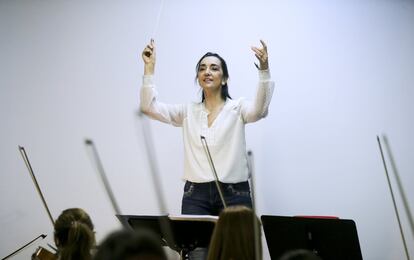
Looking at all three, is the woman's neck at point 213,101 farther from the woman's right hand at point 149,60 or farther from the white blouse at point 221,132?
the woman's right hand at point 149,60

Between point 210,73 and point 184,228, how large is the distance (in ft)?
2.96

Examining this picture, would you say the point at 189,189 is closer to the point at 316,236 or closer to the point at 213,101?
the point at 213,101

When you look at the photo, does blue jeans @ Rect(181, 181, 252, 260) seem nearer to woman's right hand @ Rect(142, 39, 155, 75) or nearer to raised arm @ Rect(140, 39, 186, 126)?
raised arm @ Rect(140, 39, 186, 126)

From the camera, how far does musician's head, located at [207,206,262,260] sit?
6.15 ft

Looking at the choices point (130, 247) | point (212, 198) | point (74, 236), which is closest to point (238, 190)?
point (212, 198)

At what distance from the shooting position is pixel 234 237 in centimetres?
190

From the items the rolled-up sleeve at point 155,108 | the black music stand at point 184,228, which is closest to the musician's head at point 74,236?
the black music stand at point 184,228

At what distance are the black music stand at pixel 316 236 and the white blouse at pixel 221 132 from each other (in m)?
0.41

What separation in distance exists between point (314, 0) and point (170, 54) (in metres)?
0.99

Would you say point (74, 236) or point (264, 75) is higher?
point (264, 75)

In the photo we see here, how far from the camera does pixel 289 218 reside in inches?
94.0

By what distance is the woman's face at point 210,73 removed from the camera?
9.68ft

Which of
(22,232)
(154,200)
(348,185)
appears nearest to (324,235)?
(348,185)

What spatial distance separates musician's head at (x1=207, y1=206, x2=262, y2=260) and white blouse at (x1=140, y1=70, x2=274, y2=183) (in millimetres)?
768
